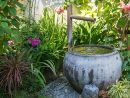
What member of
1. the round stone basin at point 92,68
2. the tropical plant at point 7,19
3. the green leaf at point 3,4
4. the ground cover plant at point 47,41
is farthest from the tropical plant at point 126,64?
the green leaf at point 3,4

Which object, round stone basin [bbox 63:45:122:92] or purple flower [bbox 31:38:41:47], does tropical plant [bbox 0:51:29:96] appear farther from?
round stone basin [bbox 63:45:122:92]

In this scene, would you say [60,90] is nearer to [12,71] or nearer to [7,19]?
[12,71]

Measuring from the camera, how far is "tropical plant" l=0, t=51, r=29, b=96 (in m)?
3.68

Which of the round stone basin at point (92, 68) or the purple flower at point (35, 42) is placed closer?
the round stone basin at point (92, 68)

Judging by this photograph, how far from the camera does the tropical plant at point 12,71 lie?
3.68m

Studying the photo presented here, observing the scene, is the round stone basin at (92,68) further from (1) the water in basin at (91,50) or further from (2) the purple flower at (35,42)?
(2) the purple flower at (35,42)

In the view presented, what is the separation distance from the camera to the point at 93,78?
3.74 m

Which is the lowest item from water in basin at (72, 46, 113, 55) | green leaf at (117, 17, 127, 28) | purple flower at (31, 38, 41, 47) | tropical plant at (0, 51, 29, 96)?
tropical plant at (0, 51, 29, 96)

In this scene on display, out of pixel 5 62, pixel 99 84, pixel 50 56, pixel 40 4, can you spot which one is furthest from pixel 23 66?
pixel 40 4

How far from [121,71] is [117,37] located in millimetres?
841

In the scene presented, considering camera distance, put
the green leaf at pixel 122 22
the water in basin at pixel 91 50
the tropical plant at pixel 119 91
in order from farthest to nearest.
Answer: the green leaf at pixel 122 22, the water in basin at pixel 91 50, the tropical plant at pixel 119 91

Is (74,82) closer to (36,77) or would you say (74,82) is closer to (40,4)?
(36,77)

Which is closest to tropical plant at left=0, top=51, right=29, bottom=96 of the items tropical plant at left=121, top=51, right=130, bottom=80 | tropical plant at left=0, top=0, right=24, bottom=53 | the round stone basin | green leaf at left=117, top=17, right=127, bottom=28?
tropical plant at left=0, top=0, right=24, bottom=53

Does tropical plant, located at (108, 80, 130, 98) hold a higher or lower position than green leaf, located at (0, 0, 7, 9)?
lower
